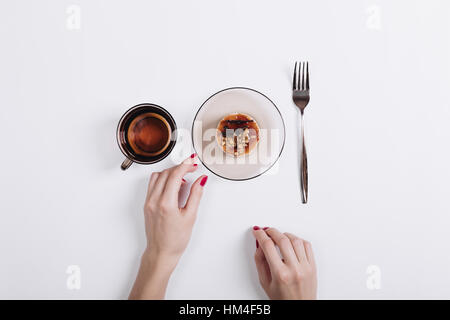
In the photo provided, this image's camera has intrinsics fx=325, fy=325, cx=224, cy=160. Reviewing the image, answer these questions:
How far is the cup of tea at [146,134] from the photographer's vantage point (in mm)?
888

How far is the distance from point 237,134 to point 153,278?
0.46 m

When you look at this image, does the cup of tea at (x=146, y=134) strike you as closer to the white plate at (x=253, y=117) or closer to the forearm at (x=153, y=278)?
the white plate at (x=253, y=117)

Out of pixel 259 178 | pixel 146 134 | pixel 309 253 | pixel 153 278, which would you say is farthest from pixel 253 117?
pixel 153 278

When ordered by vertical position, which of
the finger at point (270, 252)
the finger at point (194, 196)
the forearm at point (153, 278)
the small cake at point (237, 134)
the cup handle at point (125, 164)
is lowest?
the forearm at point (153, 278)

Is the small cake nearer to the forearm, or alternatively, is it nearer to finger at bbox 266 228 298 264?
finger at bbox 266 228 298 264

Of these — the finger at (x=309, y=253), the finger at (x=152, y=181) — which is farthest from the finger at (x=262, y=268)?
the finger at (x=152, y=181)

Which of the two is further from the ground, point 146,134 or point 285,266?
point 146,134

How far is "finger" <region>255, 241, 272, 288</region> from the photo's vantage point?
0.92 m

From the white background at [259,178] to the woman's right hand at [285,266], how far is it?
40mm

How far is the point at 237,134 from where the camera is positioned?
0.90 meters

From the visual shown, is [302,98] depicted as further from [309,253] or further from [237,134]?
[309,253]

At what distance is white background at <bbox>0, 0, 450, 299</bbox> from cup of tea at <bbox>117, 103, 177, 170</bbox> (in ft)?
0.18

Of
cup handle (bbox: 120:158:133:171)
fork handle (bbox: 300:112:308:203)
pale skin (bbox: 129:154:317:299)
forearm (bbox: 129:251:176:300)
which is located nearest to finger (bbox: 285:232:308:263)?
pale skin (bbox: 129:154:317:299)
